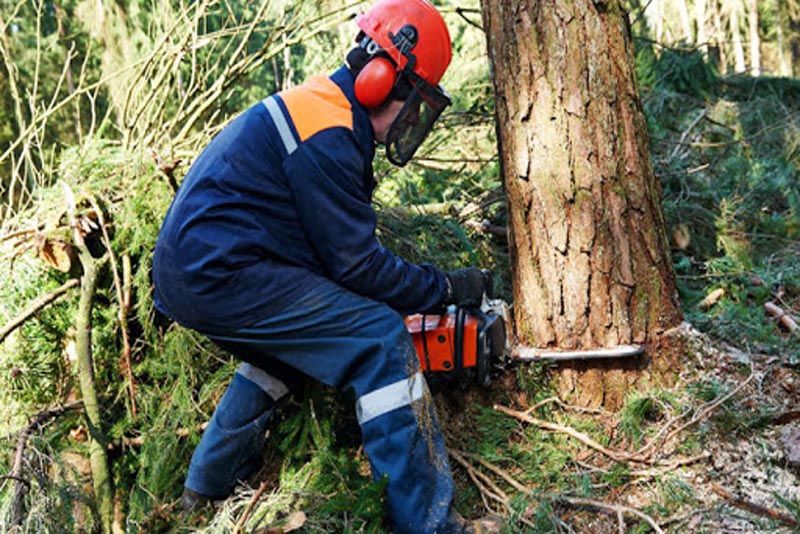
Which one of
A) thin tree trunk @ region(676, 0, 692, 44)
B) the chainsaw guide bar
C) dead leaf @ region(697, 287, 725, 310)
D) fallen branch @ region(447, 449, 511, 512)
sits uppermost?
thin tree trunk @ region(676, 0, 692, 44)

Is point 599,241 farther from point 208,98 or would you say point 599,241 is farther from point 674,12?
point 674,12

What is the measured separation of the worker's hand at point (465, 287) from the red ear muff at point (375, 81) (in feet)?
2.33

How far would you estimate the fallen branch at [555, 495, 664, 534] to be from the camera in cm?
208

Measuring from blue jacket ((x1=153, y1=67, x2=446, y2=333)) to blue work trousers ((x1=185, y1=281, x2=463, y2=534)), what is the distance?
0.08 meters

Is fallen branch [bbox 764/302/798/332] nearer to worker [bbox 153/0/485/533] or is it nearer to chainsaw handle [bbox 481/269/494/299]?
chainsaw handle [bbox 481/269/494/299]

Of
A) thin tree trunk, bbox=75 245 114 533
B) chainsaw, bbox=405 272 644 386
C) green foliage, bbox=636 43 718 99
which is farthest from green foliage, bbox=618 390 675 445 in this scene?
green foliage, bbox=636 43 718 99

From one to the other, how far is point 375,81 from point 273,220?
0.59m

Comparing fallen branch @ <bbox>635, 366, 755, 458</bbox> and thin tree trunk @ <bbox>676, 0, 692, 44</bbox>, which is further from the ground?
thin tree trunk @ <bbox>676, 0, 692, 44</bbox>

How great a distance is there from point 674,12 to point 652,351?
30.0 ft

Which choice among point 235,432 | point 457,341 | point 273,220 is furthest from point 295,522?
point 273,220

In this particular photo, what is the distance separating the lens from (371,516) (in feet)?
7.19

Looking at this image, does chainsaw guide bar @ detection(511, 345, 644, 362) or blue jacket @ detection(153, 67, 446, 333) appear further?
chainsaw guide bar @ detection(511, 345, 644, 362)

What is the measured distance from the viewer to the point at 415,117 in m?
2.54

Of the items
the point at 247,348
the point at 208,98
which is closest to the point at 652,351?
the point at 247,348
